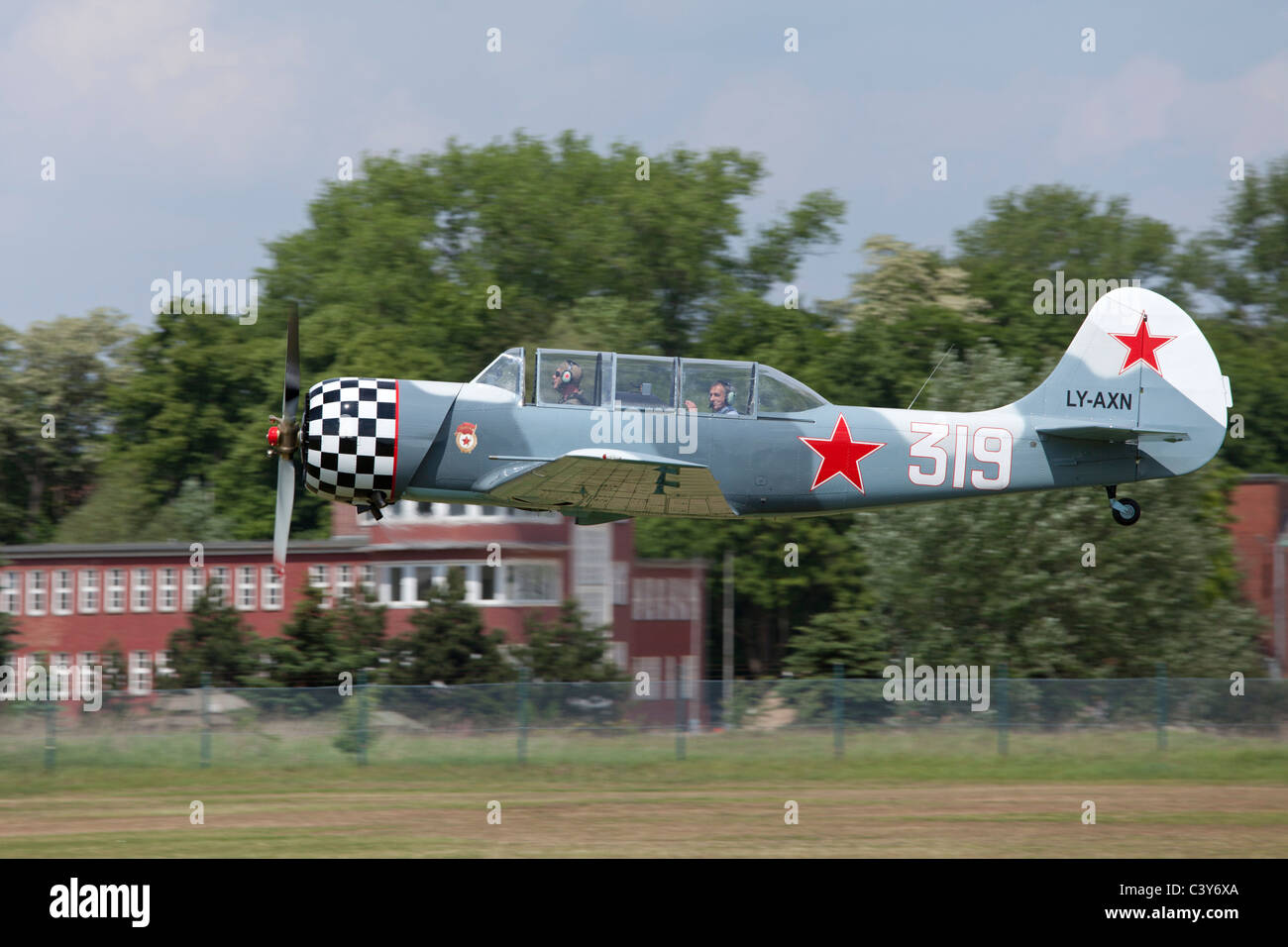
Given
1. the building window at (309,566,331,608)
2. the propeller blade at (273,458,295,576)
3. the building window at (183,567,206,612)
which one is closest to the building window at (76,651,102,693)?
the building window at (183,567,206,612)

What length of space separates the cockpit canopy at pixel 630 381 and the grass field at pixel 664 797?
423 cm

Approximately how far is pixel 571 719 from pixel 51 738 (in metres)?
7.29

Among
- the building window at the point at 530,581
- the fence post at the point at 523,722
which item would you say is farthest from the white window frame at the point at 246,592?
the fence post at the point at 523,722

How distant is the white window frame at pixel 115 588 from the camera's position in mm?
34000

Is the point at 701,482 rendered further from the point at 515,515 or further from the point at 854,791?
the point at 515,515

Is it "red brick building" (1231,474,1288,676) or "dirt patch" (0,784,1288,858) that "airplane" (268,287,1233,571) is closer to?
"dirt patch" (0,784,1288,858)

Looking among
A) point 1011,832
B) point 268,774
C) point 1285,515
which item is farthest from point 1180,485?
point 268,774

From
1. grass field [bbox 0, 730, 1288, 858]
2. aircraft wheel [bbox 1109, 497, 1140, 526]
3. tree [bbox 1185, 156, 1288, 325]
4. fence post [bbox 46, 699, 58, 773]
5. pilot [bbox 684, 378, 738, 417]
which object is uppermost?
tree [bbox 1185, 156, 1288, 325]

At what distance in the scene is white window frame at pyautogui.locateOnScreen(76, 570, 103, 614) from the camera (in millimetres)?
34125

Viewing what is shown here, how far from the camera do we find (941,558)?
3053cm

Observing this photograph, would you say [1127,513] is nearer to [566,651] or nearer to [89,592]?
[566,651]

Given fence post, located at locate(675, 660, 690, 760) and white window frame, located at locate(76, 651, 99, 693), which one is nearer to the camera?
fence post, located at locate(675, 660, 690, 760)

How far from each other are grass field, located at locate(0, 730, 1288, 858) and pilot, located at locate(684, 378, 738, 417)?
4187 mm

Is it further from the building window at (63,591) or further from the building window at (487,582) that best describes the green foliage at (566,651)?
the building window at (63,591)
